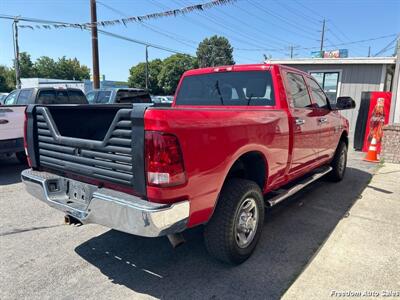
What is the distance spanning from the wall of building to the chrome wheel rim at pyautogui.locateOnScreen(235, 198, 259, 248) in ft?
39.4

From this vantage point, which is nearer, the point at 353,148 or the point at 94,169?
the point at 94,169

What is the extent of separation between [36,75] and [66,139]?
90969 millimetres

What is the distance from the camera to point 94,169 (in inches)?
103

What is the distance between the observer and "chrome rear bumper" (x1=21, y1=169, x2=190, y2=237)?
215 cm

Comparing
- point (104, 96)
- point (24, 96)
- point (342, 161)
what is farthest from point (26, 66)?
point (342, 161)

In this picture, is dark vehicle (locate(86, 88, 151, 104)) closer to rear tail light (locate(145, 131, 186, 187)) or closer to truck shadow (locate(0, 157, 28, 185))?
truck shadow (locate(0, 157, 28, 185))

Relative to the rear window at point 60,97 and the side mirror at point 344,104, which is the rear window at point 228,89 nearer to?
the side mirror at point 344,104

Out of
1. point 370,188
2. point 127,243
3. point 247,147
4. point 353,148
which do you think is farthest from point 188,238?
point 353,148

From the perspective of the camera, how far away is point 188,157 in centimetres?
224

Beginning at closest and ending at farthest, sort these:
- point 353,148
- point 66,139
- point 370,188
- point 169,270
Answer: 1. point 66,139
2. point 169,270
3. point 370,188
4. point 353,148

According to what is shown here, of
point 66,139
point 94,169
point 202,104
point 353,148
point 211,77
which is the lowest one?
point 353,148

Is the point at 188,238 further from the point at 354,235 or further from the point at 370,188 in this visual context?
the point at 370,188

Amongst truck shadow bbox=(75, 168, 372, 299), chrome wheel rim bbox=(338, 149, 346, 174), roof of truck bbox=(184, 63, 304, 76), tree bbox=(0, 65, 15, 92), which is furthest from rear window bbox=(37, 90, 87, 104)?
tree bbox=(0, 65, 15, 92)

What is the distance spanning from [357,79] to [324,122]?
33.1ft
